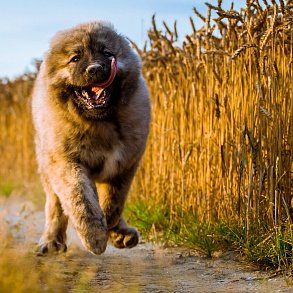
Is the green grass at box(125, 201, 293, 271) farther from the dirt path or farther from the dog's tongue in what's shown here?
the dog's tongue

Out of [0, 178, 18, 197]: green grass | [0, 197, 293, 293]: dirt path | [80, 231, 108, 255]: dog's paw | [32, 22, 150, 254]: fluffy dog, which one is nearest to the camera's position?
[0, 197, 293, 293]: dirt path

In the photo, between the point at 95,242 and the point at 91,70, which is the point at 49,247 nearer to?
the point at 95,242

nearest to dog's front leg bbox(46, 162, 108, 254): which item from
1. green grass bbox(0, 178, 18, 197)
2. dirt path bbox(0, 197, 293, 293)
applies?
dirt path bbox(0, 197, 293, 293)

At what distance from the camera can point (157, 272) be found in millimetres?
4855

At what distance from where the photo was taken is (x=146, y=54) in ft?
23.3

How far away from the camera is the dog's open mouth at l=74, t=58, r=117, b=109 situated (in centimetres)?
469

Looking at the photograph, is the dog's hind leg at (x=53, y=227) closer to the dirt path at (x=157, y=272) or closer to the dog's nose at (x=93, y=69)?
the dirt path at (x=157, y=272)

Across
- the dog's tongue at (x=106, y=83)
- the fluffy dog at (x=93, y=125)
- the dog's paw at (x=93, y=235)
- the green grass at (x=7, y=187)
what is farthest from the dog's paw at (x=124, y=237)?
the green grass at (x=7, y=187)

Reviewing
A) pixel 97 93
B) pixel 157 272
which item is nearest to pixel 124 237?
pixel 157 272

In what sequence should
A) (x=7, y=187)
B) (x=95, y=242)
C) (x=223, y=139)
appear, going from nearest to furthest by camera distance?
(x=95, y=242)
(x=223, y=139)
(x=7, y=187)

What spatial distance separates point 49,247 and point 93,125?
1.17 meters

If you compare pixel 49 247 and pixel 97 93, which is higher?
pixel 97 93

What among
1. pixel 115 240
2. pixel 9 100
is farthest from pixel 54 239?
pixel 9 100

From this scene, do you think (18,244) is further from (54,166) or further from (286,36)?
(286,36)
